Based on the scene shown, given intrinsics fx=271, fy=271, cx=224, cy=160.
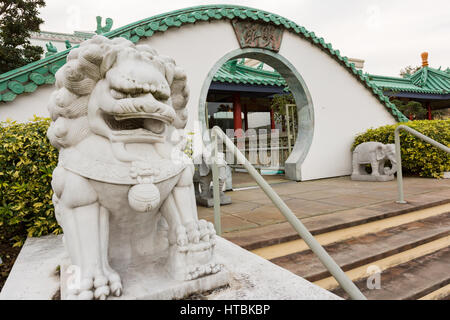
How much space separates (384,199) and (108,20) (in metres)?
4.51

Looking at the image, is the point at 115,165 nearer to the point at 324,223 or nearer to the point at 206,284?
the point at 206,284

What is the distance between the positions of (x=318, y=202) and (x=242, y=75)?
4.92m

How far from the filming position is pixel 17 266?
5.39 ft

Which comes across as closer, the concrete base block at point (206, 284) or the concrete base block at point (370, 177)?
the concrete base block at point (206, 284)

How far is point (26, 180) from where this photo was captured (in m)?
2.29

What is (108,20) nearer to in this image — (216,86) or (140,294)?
(216,86)

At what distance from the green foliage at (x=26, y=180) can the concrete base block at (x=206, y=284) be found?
0.76 metres

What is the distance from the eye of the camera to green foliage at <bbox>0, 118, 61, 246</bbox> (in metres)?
2.24

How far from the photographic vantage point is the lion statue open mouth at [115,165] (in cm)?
112

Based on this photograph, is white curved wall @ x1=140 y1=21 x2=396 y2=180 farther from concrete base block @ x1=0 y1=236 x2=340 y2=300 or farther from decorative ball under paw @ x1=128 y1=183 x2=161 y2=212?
decorative ball under paw @ x1=128 y1=183 x2=161 y2=212

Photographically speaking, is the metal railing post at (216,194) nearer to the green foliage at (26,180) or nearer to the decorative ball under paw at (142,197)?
the decorative ball under paw at (142,197)

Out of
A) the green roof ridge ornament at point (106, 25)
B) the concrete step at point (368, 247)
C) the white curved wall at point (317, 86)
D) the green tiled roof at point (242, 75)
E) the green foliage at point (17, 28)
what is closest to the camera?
the concrete step at point (368, 247)

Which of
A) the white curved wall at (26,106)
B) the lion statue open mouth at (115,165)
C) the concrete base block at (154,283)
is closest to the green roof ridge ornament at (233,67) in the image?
the white curved wall at (26,106)

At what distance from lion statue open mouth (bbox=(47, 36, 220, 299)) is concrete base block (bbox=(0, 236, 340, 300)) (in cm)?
6
